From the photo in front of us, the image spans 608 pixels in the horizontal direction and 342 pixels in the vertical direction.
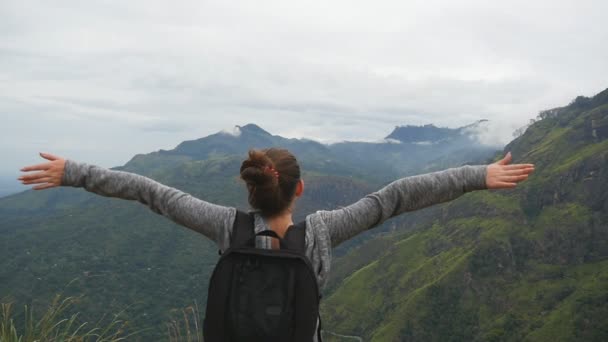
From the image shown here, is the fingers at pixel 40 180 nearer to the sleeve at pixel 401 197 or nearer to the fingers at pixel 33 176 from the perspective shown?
the fingers at pixel 33 176

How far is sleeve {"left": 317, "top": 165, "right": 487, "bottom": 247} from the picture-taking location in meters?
3.87

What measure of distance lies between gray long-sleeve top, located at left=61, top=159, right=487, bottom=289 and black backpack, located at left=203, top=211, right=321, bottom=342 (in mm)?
282

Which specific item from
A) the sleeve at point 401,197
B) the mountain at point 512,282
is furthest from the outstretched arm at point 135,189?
the mountain at point 512,282

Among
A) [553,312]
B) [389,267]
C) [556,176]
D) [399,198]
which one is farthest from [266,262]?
[556,176]

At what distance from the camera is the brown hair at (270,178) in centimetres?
360

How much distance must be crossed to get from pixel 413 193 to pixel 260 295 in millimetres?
1454

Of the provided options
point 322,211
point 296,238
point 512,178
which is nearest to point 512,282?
point 512,178

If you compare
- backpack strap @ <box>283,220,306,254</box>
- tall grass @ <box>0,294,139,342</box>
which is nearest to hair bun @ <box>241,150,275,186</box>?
backpack strap @ <box>283,220,306,254</box>

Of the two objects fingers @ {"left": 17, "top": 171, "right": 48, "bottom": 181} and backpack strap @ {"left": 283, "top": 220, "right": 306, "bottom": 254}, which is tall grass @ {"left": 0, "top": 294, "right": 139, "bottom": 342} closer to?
fingers @ {"left": 17, "top": 171, "right": 48, "bottom": 181}

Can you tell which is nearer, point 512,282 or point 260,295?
point 260,295

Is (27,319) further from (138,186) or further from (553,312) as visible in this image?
(553,312)

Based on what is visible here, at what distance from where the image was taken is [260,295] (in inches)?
134

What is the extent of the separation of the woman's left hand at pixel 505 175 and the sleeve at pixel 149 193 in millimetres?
2108

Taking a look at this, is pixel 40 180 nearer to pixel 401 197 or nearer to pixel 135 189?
pixel 135 189
